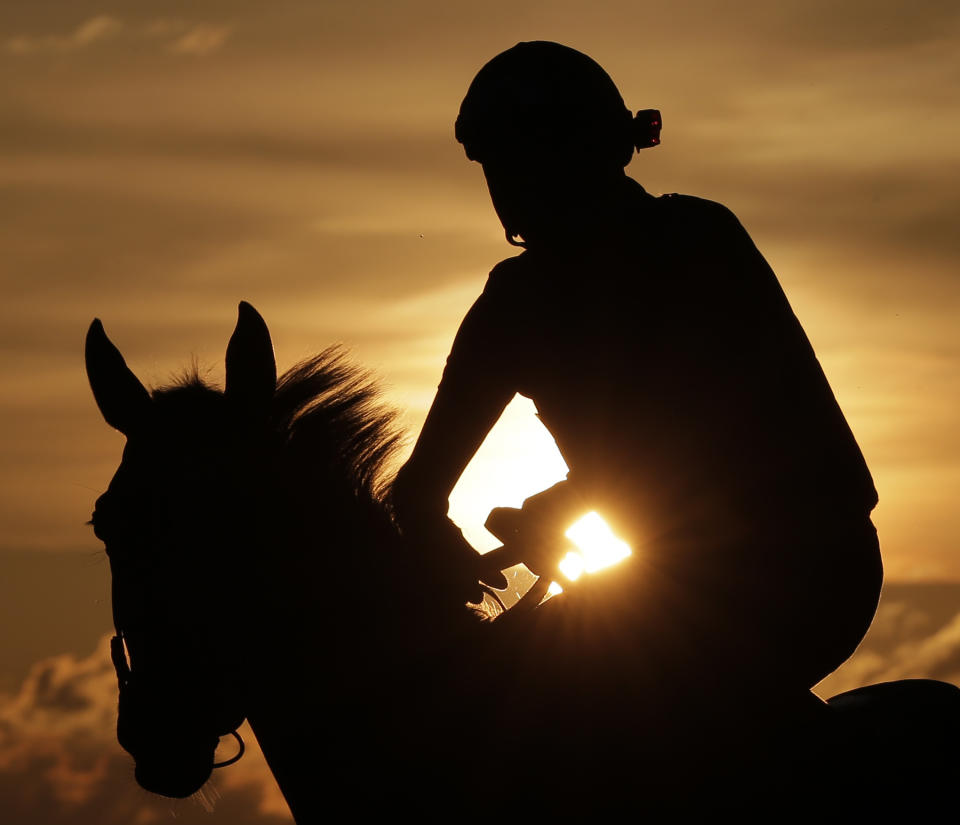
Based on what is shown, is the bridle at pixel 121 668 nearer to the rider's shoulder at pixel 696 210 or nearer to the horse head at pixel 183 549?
the horse head at pixel 183 549

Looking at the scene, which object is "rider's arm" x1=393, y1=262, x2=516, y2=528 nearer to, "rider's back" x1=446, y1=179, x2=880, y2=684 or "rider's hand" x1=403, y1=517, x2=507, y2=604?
"rider's hand" x1=403, y1=517, x2=507, y2=604

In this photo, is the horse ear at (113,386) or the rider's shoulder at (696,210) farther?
the horse ear at (113,386)

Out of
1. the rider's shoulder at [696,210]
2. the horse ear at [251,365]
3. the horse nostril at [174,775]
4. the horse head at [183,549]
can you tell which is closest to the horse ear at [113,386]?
the horse head at [183,549]

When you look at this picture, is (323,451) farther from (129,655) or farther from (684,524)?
(684,524)

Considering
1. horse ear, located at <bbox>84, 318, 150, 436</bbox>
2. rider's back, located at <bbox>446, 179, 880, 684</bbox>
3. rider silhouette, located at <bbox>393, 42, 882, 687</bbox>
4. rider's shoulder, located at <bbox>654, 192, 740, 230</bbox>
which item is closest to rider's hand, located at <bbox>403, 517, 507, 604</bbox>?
rider silhouette, located at <bbox>393, 42, 882, 687</bbox>

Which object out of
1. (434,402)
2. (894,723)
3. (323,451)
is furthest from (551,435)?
(894,723)

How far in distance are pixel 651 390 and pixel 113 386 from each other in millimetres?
2078

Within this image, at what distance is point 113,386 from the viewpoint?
18.9 feet

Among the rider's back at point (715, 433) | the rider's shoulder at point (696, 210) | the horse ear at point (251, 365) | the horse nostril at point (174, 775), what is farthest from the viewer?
the horse nostril at point (174, 775)

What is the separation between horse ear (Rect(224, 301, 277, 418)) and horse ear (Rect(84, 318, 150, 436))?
1.29 ft

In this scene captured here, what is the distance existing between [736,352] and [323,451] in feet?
5.27

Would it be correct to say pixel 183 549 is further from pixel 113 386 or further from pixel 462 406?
pixel 462 406

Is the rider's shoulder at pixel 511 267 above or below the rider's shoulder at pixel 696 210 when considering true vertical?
above

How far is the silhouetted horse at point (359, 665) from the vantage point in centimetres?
501
